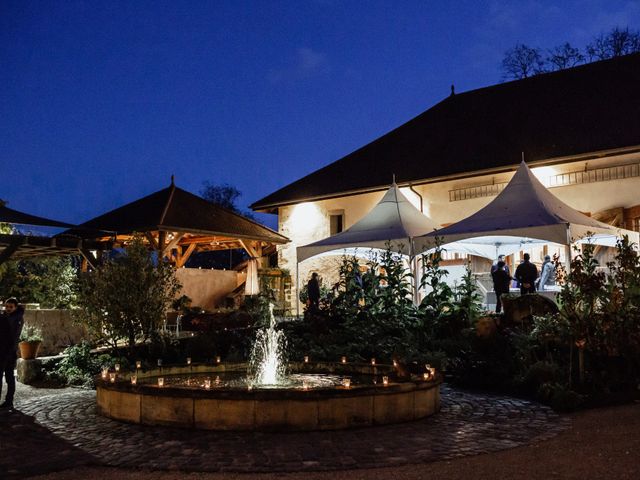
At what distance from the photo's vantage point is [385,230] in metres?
15.7

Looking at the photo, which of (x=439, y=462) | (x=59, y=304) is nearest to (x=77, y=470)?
(x=439, y=462)

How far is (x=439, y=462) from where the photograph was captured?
5.12 meters

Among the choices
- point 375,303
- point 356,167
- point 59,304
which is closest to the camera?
point 375,303

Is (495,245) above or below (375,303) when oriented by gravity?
above

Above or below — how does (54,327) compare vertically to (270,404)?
above

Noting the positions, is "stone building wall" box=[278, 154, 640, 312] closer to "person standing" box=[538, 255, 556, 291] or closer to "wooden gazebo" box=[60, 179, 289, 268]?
"wooden gazebo" box=[60, 179, 289, 268]

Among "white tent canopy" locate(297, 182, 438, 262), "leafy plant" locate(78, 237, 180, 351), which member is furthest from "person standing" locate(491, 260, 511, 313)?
"leafy plant" locate(78, 237, 180, 351)

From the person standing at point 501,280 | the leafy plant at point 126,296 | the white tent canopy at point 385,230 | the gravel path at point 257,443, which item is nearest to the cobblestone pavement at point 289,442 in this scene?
the gravel path at point 257,443

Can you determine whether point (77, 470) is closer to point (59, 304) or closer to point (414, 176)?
point (59, 304)

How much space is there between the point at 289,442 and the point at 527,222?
27.8 ft

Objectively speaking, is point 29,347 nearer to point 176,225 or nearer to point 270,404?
point 270,404

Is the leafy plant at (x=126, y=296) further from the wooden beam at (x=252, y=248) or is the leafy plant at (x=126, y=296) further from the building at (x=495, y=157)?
the wooden beam at (x=252, y=248)

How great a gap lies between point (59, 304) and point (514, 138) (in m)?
12.7

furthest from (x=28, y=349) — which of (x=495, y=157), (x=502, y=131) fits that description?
(x=502, y=131)
